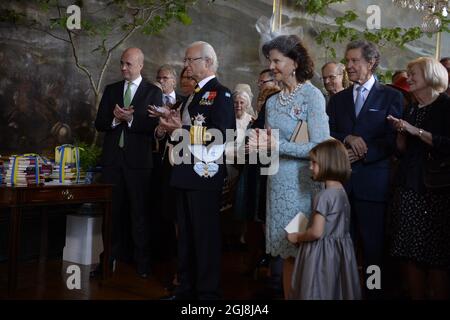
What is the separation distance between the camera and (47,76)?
18.2ft

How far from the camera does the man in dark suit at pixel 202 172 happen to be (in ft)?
12.5

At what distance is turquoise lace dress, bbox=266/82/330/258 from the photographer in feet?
11.1

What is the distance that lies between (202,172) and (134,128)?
133cm

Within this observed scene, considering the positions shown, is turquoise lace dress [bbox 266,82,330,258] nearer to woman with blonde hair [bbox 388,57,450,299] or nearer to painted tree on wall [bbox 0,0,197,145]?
woman with blonde hair [bbox 388,57,450,299]

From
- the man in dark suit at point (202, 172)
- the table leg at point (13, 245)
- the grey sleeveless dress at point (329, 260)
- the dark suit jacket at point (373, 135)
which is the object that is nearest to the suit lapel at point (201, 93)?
the man in dark suit at point (202, 172)

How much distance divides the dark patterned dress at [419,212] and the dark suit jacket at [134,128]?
2.26 meters

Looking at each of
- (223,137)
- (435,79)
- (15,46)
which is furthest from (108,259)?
(435,79)

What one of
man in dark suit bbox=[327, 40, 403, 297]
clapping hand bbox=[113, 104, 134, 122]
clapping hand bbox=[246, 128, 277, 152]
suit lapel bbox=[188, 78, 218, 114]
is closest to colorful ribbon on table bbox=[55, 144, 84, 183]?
clapping hand bbox=[113, 104, 134, 122]

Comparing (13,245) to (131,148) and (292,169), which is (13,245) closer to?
(131,148)

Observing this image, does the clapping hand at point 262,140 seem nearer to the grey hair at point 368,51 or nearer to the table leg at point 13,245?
A: the grey hair at point 368,51

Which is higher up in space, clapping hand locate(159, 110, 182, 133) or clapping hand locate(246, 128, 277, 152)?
clapping hand locate(159, 110, 182, 133)

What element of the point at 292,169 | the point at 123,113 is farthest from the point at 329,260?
the point at 123,113

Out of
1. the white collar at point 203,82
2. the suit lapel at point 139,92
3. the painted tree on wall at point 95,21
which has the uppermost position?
the painted tree on wall at point 95,21

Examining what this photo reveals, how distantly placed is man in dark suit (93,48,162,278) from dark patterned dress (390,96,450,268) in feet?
7.44
